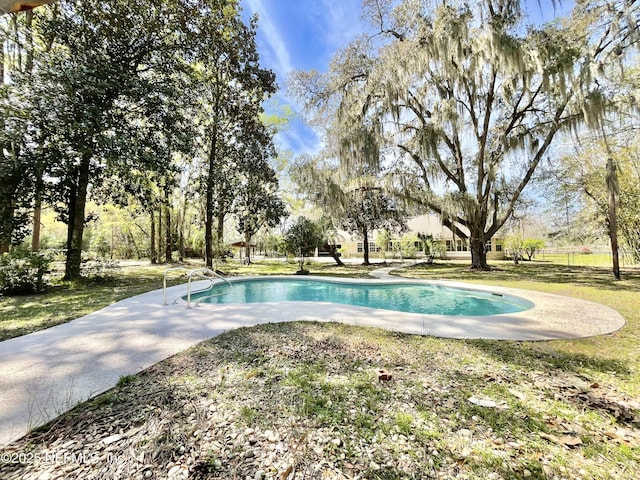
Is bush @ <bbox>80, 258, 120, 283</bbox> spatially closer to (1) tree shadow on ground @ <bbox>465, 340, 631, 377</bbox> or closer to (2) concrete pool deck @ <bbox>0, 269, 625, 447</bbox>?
(2) concrete pool deck @ <bbox>0, 269, 625, 447</bbox>

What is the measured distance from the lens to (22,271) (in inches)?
239

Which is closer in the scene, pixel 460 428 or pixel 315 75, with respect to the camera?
pixel 460 428

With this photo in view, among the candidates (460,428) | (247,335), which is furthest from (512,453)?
(247,335)

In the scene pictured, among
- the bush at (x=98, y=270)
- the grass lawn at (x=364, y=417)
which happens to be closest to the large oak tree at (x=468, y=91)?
the grass lawn at (x=364, y=417)

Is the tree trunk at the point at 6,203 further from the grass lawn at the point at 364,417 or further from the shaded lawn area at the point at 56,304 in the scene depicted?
the grass lawn at the point at 364,417

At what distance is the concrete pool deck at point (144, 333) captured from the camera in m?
2.02

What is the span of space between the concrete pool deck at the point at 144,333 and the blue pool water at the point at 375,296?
894 mm

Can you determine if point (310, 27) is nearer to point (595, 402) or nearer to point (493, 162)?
point (493, 162)

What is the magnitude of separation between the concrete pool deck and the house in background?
48.7 feet

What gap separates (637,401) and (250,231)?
1715 centimetres

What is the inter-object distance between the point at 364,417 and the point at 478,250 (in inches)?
453

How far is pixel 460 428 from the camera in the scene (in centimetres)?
170

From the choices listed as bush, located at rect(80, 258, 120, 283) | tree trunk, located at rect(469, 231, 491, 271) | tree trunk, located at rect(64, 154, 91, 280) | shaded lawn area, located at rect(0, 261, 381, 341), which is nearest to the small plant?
shaded lawn area, located at rect(0, 261, 381, 341)

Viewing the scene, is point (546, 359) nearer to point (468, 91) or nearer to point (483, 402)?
point (483, 402)
